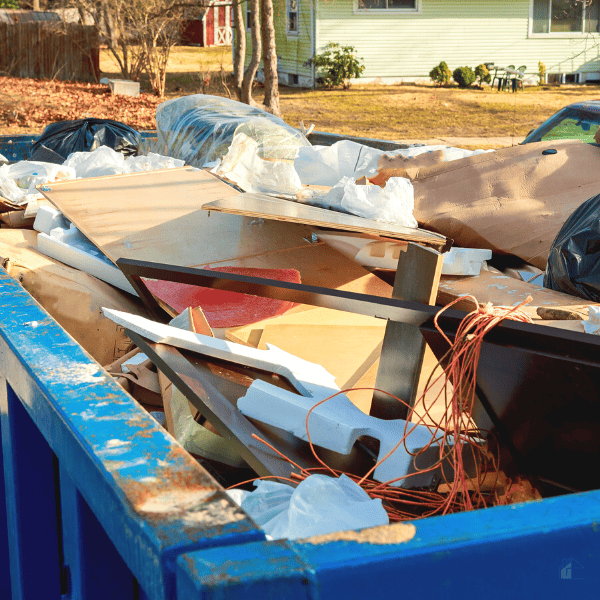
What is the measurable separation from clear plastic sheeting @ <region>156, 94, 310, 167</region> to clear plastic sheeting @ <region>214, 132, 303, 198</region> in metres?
0.94

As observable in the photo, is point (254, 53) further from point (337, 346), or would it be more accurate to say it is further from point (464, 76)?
point (337, 346)

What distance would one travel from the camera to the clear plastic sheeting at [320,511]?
1.14 m

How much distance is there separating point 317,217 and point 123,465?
6.58 ft

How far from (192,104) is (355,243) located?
11.6ft

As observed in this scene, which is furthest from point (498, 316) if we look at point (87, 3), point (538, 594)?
point (87, 3)

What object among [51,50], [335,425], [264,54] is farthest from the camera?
[51,50]

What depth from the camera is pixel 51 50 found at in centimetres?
1998

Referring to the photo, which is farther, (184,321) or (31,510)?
(184,321)

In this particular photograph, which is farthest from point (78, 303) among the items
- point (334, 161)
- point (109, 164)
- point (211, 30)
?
point (211, 30)

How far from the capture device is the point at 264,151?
5.25 meters

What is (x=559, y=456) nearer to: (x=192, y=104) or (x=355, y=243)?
(x=355, y=243)

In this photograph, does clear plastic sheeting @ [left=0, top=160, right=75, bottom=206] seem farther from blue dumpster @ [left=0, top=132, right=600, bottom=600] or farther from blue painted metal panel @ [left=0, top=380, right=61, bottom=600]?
blue dumpster @ [left=0, top=132, right=600, bottom=600]

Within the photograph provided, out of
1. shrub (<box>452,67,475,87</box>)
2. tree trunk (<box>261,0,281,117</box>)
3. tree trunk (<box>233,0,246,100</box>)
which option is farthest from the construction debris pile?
shrub (<box>452,67,475,87</box>)

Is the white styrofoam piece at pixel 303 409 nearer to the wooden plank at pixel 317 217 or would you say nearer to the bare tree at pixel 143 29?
the wooden plank at pixel 317 217
